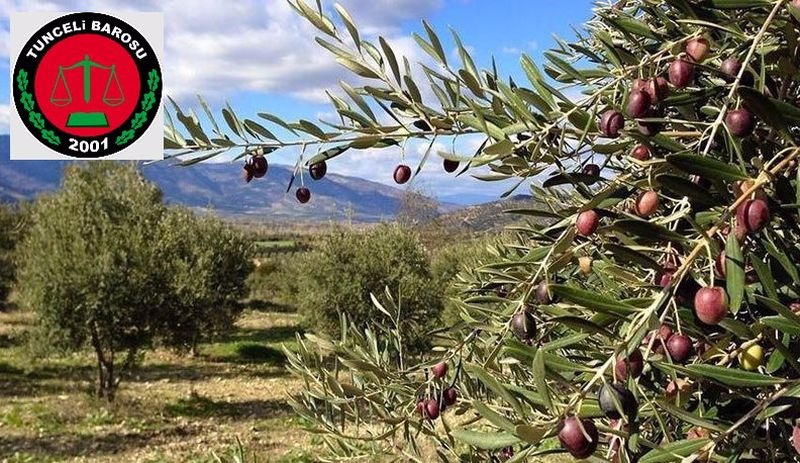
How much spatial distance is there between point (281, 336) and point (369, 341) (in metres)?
27.2

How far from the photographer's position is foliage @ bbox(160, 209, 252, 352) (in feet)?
59.0

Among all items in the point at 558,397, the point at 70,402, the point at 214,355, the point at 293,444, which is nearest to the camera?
the point at 558,397

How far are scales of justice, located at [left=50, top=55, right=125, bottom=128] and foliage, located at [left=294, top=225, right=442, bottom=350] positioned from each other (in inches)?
370

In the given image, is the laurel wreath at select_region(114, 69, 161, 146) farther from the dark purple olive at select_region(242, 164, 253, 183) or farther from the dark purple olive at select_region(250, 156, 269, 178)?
the dark purple olive at select_region(250, 156, 269, 178)

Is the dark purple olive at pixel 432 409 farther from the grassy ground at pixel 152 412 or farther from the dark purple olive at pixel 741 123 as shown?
the grassy ground at pixel 152 412

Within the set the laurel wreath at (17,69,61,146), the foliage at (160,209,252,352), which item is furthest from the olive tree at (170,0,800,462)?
the foliage at (160,209,252,352)

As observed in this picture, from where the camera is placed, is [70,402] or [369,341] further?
[70,402]

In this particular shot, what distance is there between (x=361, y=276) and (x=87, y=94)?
34.1 ft

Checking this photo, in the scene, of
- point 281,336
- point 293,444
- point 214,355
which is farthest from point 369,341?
point 281,336

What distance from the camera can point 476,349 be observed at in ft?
5.09

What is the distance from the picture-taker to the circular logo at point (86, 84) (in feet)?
33.7

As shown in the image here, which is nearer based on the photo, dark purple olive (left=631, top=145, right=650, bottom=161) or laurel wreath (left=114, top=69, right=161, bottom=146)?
dark purple olive (left=631, top=145, right=650, bottom=161)

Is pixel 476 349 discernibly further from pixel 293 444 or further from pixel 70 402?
pixel 70 402

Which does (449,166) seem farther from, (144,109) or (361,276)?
(361,276)
